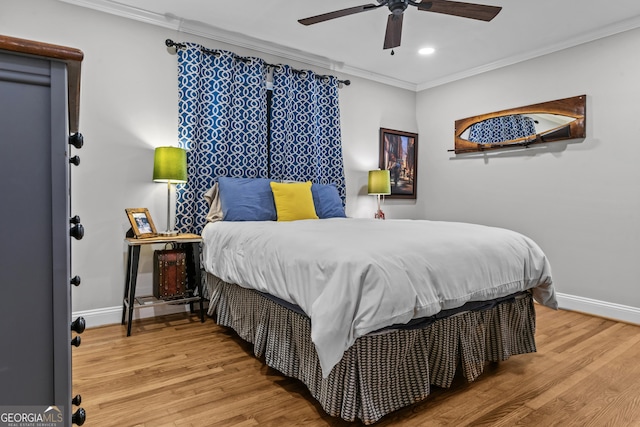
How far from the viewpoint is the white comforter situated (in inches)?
61.1

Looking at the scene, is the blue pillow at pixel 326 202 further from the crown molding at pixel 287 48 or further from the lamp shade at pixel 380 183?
the crown molding at pixel 287 48

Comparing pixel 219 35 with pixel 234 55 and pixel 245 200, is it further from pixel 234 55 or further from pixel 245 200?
pixel 245 200

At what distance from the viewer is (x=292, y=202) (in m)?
3.32

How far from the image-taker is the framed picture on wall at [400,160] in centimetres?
491

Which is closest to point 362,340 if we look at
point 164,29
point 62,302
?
point 62,302

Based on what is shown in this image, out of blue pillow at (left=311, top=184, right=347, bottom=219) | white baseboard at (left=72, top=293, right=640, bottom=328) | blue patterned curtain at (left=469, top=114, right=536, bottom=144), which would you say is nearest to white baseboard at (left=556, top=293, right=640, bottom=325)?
white baseboard at (left=72, top=293, right=640, bottom=328)

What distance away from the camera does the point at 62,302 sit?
70 cm

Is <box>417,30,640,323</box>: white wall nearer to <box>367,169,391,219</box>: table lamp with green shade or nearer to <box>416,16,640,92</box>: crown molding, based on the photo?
<box>416,16,640,92</box>: crown molding

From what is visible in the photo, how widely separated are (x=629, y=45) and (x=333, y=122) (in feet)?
8.99

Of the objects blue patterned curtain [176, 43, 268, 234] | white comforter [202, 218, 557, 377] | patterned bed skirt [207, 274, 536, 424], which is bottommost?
patterned bed skirt [207, 274, 536, 424]

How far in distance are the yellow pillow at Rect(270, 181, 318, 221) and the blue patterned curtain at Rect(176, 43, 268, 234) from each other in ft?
1.60

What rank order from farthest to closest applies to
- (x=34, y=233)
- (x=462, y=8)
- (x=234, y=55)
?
(x=234, y=55), (x=462, y=8), (x=34, y=233)

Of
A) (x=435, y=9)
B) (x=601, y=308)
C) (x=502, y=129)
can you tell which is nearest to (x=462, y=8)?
(x=435, y=9)

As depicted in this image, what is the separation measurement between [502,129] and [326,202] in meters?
2.17
